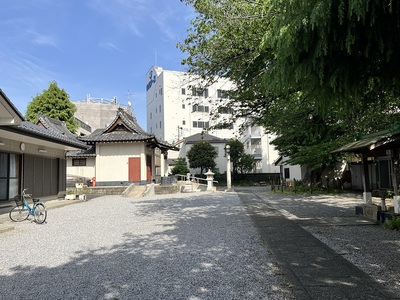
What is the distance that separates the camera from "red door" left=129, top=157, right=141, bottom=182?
25688mm

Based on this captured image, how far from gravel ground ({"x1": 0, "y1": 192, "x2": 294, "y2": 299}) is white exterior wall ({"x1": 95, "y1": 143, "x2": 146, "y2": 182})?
54.5 feet

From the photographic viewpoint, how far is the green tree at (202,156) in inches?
1556

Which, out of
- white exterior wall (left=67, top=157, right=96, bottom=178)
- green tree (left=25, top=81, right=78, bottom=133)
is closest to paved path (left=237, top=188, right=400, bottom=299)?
white exterior wall (left=67, top=157, right=96, bottom=178)

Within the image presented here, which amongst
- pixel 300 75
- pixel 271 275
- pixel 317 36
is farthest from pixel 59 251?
pixel 317 36

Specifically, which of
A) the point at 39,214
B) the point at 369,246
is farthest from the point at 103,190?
the point at 369,246

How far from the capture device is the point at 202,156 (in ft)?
130

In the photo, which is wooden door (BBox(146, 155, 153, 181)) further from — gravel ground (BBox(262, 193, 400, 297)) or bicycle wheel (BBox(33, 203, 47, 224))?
gravel ground (BBox(262, 193, 400, 297))

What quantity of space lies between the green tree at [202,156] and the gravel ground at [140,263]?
30.2m

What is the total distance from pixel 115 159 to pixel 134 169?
1.91 m

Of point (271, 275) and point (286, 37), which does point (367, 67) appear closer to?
point (286, 37)

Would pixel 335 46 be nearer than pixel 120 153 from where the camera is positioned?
Yes

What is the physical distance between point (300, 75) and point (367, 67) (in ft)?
3.40

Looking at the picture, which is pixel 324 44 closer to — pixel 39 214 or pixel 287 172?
pixel 39 214

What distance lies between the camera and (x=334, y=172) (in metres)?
24.4
